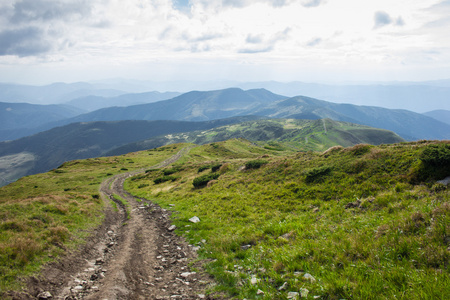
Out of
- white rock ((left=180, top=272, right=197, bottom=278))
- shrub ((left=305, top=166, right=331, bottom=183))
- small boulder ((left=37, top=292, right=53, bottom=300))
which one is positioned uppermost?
shrub ((left=305, top=166, right=331, bottom=183))

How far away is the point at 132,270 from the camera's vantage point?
1042cm

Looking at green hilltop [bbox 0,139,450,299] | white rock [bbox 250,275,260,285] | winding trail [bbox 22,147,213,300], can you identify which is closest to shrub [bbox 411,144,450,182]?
green hilltop [bbox 0,139,450,299]

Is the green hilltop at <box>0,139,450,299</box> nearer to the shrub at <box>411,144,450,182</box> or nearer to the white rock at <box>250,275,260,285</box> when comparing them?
the shrub at <box>411,144,450,182</box>

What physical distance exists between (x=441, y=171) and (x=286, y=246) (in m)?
9.58

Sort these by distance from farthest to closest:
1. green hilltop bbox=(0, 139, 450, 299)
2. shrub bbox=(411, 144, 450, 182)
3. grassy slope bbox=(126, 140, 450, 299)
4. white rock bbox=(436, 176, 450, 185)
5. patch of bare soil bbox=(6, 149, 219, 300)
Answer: shrub bbox=(411, 144, 450, 182) → white rock bbox=(436, 176, 450, 185) → patch of bare soil bbox=(6, 149, 219, 300) → green hilltop bbox=(0, 139, 450, 299) → grassy slope bbox=(126, 140, 450, 299)

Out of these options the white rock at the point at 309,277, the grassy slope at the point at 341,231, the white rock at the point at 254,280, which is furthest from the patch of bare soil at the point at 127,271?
the white rock at the point at 309,277

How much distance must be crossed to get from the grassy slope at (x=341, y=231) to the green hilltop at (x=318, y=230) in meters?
0.04

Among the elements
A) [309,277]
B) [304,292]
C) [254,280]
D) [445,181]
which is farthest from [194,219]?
[445,181]

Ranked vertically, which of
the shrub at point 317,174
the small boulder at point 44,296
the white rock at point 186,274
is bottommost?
the white rock at point 186,274

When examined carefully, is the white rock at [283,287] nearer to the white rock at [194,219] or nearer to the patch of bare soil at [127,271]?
the patch of bare soil at [127,271]

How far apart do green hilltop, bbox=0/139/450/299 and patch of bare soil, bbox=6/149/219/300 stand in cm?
74

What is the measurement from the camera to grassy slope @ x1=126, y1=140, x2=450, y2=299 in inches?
241

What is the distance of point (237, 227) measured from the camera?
13.9m

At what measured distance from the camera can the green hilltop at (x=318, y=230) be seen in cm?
630
